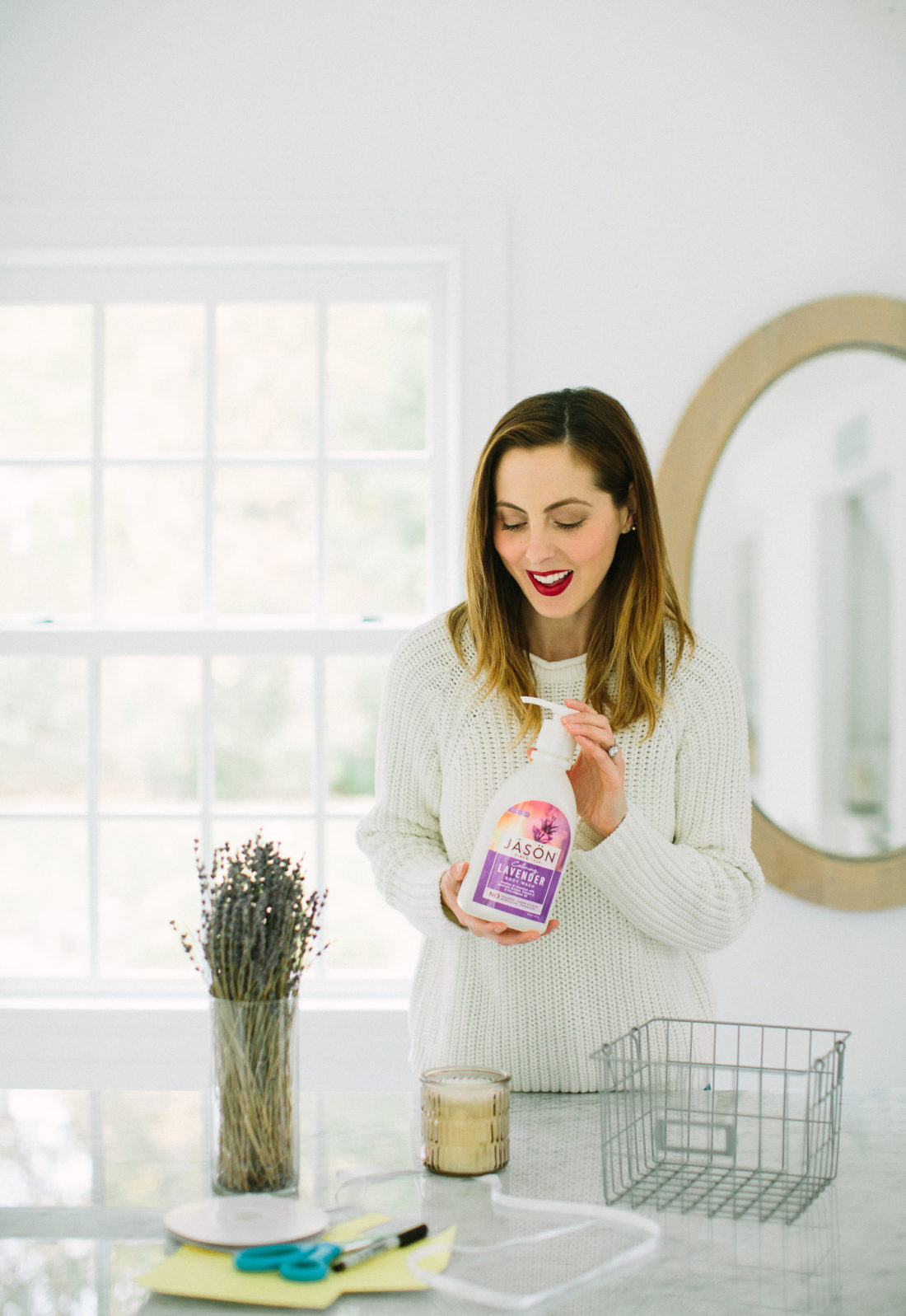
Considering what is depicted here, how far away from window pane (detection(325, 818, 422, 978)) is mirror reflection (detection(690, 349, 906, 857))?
864 mm

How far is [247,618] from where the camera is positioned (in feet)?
8.34

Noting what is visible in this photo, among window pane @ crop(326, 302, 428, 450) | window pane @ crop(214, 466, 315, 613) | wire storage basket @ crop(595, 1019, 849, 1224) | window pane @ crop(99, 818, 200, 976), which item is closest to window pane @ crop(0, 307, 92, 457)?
window pane @ crop(214, 466, 315, 613)

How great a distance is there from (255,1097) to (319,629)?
5.15 ft

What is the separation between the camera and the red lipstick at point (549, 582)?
142 cm

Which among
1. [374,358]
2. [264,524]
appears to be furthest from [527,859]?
[264,524]

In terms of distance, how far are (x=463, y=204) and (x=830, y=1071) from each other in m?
1.88

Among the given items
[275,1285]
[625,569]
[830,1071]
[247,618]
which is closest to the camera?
[275,1285]

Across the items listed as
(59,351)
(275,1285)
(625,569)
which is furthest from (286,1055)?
(59,351)

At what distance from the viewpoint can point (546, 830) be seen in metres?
1.17

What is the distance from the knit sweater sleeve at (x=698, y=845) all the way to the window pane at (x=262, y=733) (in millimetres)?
2155

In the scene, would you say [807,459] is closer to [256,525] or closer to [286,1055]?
[256,525]

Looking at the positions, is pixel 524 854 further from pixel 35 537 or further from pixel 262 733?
pixel 262 733

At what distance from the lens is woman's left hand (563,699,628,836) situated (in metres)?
1.23

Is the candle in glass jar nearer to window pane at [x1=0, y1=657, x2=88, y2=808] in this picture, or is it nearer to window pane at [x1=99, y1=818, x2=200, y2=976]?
window pane at [x1=0, y1=657, x2=88, y2=808]
